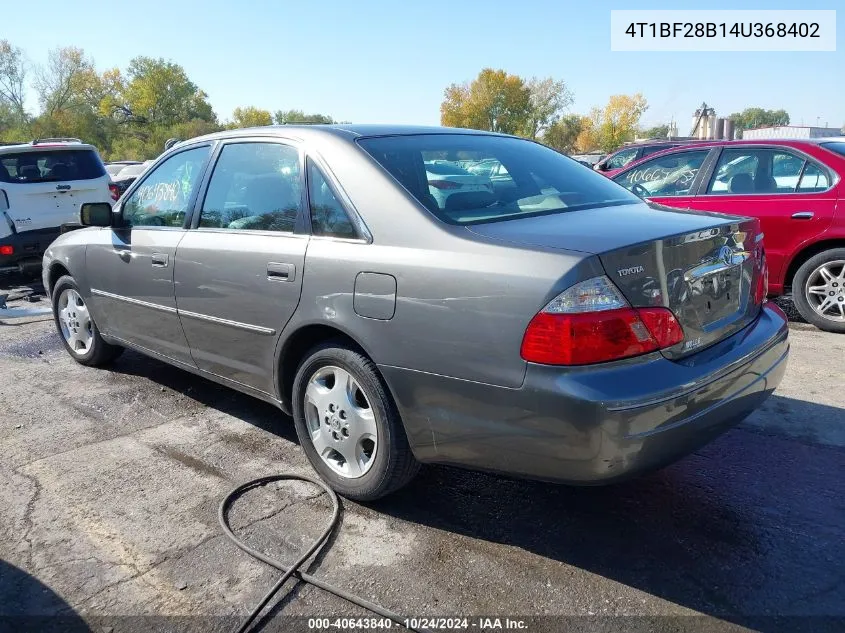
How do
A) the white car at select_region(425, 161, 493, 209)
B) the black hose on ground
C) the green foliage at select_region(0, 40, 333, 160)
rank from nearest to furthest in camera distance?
the black hose on ground → the white car at select_region(425, 161, 493, 209) → the green foliage at select_region(0, 40, 333, 160)

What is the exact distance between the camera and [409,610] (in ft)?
7.98

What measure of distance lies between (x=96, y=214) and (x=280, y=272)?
1.87m

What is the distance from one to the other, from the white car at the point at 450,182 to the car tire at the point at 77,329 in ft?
9.88

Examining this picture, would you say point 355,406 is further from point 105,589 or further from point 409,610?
point 105,589

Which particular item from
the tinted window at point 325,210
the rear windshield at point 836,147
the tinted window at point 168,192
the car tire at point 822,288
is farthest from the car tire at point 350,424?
the rear windshield at point 836,147

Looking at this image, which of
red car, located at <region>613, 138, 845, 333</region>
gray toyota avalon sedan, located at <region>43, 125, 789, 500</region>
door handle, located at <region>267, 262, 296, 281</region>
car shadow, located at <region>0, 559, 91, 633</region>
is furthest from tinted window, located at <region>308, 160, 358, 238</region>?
red car, located at <region>613, 138, 845, 333</region>

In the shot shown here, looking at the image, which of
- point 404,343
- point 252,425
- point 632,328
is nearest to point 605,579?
point 632,328

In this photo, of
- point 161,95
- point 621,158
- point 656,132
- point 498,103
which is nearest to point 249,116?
point 161,95

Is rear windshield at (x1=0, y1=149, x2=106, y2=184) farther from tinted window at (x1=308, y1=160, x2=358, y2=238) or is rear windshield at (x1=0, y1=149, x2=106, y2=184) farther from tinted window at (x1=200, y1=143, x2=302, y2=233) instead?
tinted window at (x1=308, y1=160, x2=358, y2=238)

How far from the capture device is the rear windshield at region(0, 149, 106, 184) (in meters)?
8.59

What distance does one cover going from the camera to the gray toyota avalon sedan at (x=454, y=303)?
7.76 feet

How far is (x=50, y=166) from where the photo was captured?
8.92 meters

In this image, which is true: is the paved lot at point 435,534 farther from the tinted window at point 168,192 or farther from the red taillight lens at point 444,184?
the red taillight lens at point 444,184

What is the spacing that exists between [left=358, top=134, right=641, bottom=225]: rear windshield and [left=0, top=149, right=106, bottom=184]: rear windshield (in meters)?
7.16
